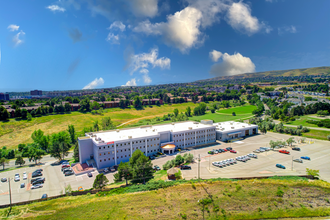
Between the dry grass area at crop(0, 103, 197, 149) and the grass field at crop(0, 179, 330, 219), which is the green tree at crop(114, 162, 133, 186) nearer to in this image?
the grass field at crop(0, 179, 330, 219)

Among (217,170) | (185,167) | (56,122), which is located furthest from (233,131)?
(56,122)

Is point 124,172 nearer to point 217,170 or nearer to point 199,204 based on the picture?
point 199,204

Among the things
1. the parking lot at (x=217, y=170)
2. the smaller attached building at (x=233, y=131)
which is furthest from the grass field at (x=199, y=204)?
the smaller attached building at (x=233, y=131)

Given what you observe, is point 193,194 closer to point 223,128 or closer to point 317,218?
point 317,218

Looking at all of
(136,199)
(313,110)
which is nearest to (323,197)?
(136,199)

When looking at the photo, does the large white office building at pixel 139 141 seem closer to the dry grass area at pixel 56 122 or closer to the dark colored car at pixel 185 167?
the dark colored car at pixel 185 167

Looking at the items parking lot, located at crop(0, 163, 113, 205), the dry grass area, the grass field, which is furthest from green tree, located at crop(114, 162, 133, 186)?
the dry grass area
